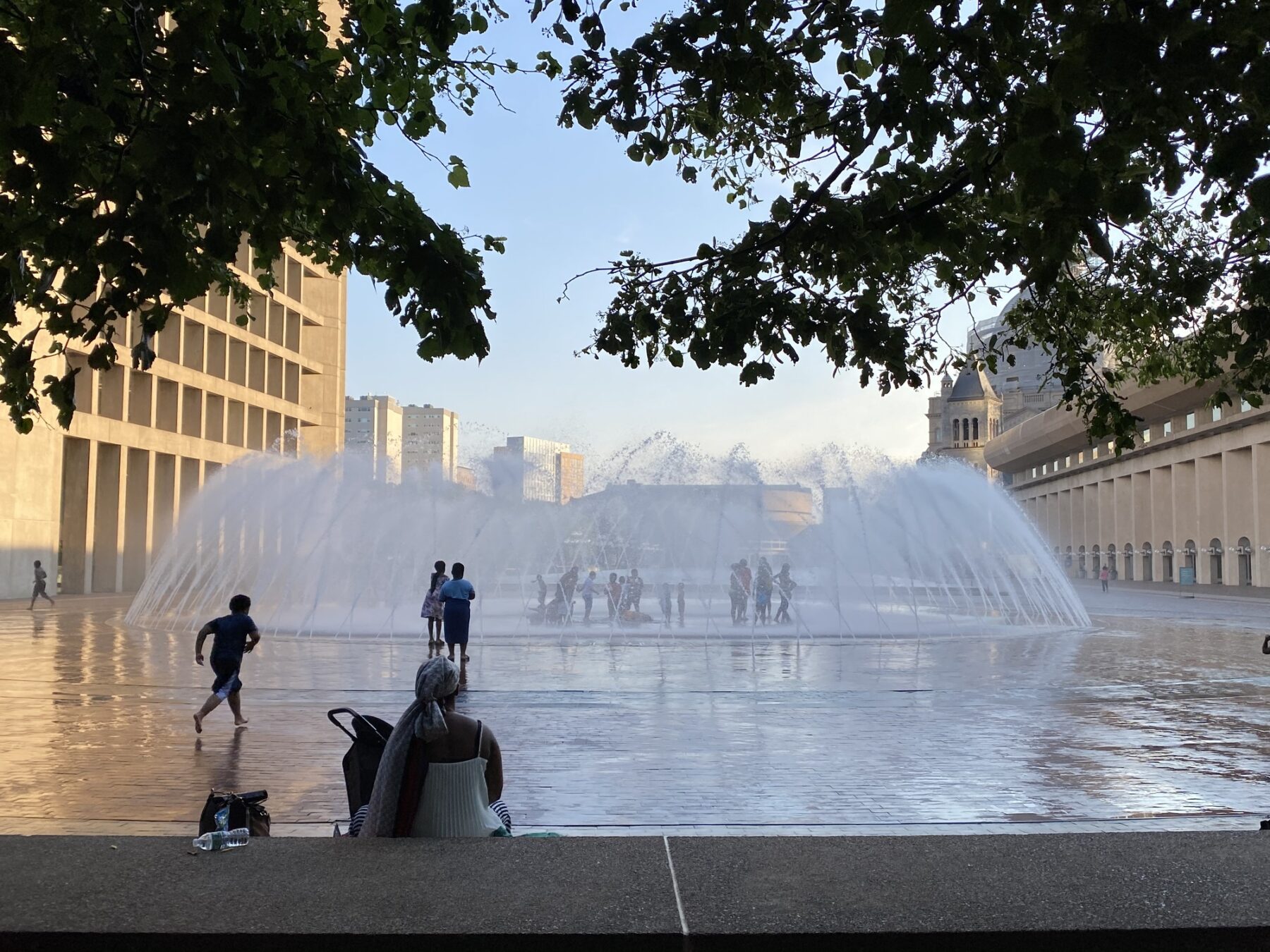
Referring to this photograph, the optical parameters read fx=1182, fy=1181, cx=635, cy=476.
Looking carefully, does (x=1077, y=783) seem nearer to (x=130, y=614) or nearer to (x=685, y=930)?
Result: (x=685, y=930)

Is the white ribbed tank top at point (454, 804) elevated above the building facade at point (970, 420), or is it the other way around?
the building facade at point (970, 420)

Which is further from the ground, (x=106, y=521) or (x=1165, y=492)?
(x=1165, y=492)

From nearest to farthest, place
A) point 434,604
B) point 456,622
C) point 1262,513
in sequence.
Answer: point 456,622, point 434,604, point 1262,513

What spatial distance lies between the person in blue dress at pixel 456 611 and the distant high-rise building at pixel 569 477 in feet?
40.3

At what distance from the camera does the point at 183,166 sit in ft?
13.9

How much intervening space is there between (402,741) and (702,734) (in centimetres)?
632

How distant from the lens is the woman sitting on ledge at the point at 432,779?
4375 mm

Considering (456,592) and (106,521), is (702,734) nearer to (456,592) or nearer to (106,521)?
(456,592)

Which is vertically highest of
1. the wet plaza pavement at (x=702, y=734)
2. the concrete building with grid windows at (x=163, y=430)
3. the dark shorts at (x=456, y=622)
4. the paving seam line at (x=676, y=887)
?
the concrete building with grid windows at (x=163, y=430)

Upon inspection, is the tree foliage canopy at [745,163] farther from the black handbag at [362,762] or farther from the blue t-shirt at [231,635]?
the blue t-shirt at [231,635]

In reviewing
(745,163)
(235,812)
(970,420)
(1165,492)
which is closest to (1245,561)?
(1165,492)

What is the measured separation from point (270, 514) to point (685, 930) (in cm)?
2579

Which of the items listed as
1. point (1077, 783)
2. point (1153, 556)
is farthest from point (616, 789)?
point (1153, 556)

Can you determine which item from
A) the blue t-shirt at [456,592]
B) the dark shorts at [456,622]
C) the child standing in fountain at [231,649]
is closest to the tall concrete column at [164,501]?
the blue t-shirt at [456,592]
